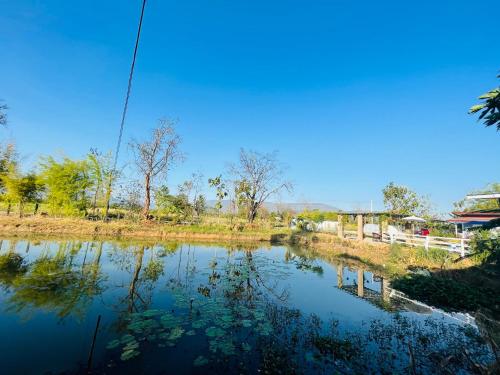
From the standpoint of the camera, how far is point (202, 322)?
237 inches

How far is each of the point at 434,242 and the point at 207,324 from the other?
587 inches

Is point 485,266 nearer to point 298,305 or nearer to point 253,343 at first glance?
point 298,305

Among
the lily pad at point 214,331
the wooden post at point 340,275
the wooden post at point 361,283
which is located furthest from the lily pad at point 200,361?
the wooden post at point 340,275

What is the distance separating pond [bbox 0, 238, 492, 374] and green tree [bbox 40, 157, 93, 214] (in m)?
13.2

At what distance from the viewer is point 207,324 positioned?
6008 millimetres

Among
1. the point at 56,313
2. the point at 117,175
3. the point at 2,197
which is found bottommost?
the point at 56,313

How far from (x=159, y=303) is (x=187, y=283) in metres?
2.35

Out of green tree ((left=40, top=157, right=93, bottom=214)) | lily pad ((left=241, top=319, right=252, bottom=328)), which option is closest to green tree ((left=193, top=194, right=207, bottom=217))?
green tree ((left=40, top=157, right=93, bottom=214))

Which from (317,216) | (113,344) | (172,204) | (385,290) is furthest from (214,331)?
(317,216)

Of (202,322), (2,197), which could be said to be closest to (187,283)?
(202,322)

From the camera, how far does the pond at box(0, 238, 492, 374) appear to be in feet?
14.6

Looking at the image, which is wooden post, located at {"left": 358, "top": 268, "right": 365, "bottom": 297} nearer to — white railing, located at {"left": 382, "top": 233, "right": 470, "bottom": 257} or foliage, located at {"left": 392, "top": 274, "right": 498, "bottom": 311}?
foliage, located at {"left": 392, "top": 274, "right": 498, "bottom": 311}

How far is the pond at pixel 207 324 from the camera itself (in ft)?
14.6

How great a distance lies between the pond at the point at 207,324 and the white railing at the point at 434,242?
5.27 metres
